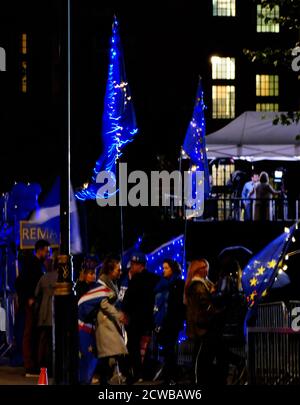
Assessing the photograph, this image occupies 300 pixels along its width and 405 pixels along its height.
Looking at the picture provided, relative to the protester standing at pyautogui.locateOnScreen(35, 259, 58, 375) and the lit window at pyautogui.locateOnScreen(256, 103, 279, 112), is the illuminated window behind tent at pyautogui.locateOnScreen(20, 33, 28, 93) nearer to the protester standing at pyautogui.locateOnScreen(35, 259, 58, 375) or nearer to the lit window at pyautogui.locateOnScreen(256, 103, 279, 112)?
the lit window at pyautogui.locateOnScreen(256, 103, 279, 112)

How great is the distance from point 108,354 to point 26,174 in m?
28.7

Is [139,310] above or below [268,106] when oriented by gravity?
below

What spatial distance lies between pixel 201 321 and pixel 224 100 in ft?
97.4

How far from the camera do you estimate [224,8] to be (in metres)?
45.6

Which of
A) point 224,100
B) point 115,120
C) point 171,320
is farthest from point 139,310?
point 224,100

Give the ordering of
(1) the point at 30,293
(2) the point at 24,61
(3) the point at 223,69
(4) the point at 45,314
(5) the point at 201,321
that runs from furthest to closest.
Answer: (3) the point at 223,69 → (2) the point at 24,61 → (1) the point at 30,293 → (4) the point at 45,314 → (5) the point at 201,321

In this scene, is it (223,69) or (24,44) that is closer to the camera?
(24,44)

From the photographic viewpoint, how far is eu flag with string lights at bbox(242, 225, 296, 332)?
55.3 feet

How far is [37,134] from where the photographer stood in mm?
44906

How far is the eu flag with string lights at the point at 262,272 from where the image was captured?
1686 centimetres

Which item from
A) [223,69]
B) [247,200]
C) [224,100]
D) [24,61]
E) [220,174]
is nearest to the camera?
[247,200]

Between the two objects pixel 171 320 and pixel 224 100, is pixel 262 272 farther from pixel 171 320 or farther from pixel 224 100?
pixel 224 100

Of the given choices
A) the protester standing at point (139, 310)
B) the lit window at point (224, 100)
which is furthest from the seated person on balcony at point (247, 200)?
the protester standing at point (139, 310)
